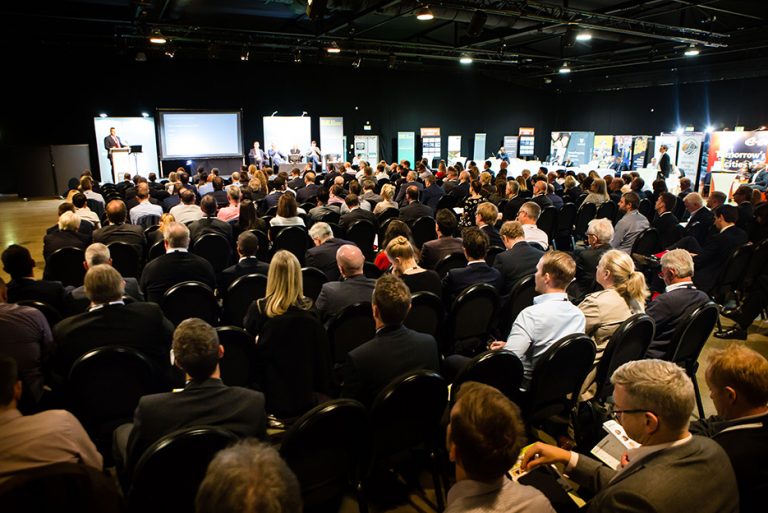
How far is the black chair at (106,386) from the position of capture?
2.65 m

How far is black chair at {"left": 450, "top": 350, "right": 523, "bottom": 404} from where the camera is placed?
107 inches

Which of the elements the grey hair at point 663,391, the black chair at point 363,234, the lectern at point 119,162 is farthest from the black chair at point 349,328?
the lectern at point 119,162

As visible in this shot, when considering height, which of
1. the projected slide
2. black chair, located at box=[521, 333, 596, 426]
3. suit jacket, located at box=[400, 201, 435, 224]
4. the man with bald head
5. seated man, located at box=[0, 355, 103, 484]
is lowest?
black chair, located at box=[521, 333, 596, 426]

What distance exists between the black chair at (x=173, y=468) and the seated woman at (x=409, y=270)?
2.44 meters

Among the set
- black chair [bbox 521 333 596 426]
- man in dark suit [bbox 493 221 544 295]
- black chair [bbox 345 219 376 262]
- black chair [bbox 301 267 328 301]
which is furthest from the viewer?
black chair [bbox 345 219 376 262]

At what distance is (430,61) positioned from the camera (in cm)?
2134

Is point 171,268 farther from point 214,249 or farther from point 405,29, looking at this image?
point 405,29

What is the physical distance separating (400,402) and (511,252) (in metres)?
2.71

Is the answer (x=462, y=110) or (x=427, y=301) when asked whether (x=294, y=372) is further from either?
(x=462, y=110)

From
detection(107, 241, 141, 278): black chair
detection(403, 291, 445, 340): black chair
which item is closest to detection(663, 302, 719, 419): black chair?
detection(403, 291, 445, 340): black chair

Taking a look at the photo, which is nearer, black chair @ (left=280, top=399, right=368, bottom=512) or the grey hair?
the grey hair

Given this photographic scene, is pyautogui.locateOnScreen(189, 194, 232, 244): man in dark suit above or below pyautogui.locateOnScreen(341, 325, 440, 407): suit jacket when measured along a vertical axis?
above

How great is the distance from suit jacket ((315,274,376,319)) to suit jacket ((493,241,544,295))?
61.0 inches

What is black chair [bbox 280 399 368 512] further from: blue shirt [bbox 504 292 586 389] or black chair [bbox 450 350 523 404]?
blue shirt [bbox 504 292 586 389]
